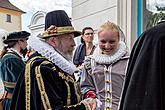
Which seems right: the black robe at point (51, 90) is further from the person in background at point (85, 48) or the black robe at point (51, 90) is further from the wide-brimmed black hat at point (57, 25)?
the person in background at point (85, 48)

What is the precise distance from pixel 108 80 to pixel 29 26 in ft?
36.4

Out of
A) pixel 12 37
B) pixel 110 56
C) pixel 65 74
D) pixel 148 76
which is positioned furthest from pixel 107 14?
pixel 148 76

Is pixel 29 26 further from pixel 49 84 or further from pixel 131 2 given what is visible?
pixel 49 84

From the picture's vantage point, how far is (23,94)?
2600 millimetres

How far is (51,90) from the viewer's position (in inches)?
96.7

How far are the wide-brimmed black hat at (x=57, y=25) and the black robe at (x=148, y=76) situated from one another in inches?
51.1

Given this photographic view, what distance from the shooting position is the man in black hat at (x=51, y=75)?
246 centimetres

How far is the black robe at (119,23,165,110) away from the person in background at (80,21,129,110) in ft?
4.39

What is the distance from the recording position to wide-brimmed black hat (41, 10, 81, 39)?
2.68 meters

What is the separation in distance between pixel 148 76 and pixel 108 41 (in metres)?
1.44

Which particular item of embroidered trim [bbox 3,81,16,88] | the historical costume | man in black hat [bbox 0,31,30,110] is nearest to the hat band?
man in black hat [bbox 0,31,30,110]

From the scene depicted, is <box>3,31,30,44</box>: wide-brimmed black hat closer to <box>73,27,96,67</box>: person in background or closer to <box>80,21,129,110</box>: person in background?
<box>73,27,96,67</box>: person in background

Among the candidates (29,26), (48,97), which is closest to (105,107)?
(48,97)

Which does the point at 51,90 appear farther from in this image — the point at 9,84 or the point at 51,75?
the point at 9,84
